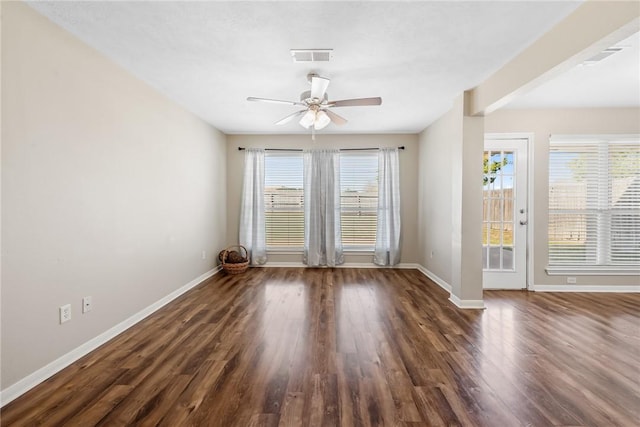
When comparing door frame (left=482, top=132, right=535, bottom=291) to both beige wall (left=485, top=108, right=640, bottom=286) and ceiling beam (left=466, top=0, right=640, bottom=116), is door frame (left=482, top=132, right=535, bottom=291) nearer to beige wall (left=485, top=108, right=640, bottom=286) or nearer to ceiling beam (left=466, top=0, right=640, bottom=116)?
beige wall (left=485, top=108, right=640, bottom=286)

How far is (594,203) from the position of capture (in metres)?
3.90

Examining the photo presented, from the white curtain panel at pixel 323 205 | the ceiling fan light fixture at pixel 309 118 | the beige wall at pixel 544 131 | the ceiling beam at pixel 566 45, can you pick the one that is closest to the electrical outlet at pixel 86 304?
the ceiling fan light fixture at pixel 309 118

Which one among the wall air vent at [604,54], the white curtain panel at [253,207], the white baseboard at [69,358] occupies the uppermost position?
the wall air vent at [604,54]

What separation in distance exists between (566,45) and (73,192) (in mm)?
3867

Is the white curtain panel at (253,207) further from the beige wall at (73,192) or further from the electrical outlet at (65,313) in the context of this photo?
the electrical outlet at (65,313)

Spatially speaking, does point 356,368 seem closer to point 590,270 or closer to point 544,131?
point 590,270

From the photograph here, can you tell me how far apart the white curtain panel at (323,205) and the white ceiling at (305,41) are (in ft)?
6.19

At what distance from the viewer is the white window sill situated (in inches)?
152

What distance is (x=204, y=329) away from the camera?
2.66 metres


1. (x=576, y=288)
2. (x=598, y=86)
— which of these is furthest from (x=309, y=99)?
(x=576, y=288)

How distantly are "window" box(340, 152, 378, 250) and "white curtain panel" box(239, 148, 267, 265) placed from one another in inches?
60.6

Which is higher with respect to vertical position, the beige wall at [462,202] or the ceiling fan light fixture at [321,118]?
the ceiling fan light fixture at [321,118]

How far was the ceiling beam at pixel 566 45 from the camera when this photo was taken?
169 cm

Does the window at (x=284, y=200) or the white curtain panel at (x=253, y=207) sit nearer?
the white curtain panel at (x=253, y=207)
